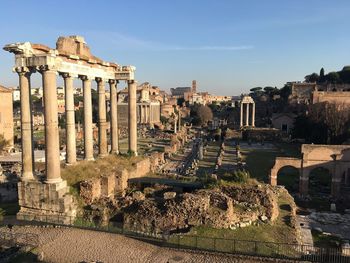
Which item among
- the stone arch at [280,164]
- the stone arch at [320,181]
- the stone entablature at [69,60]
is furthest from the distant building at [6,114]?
the stone arch at [320,181]

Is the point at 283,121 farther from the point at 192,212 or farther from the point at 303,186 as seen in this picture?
the point at 192,212

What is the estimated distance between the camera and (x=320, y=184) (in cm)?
3062

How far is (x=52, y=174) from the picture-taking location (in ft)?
A: 54.3

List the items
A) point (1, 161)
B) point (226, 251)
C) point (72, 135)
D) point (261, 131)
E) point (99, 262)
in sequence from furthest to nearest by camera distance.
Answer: point (261, 131) < point (1, 161) < point (72, 135) < point (226, 251) < point (99, 262)

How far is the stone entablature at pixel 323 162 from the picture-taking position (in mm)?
27672

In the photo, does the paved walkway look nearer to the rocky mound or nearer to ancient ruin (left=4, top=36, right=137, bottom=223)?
the rocky mound

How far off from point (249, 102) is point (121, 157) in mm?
62725

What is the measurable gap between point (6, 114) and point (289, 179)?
45.7m

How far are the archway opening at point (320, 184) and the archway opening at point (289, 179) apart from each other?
123cm

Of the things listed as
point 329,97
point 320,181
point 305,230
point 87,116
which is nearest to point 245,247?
point 305,230

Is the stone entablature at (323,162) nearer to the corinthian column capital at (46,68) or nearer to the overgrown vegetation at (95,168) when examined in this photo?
the overgrown vegetation at (95,168)

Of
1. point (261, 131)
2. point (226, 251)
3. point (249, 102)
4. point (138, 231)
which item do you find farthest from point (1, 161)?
point (249, 102)

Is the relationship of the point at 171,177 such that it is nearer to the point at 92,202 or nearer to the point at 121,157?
the point at 121,157

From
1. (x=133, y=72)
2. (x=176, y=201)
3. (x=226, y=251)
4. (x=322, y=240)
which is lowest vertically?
(x=322, y=240)
